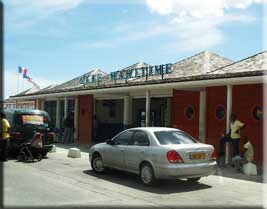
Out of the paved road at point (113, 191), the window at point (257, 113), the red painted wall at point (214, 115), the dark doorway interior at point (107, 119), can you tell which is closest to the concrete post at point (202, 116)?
the red painted wall at point (214, 115)

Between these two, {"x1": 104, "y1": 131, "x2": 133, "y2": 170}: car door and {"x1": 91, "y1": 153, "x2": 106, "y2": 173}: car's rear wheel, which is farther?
{"x1": 91, "y1": 153, "x2": 106, "y2": 173}: car's rear wheel

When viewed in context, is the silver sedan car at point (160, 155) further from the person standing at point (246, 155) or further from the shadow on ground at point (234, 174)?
the person standing at point (246, 155)

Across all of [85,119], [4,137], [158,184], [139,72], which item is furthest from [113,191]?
[85,119]

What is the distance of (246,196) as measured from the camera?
9094 millimetres

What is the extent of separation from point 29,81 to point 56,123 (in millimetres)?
15071

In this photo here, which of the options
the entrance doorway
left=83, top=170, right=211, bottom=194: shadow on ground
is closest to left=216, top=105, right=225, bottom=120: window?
the entrance doorway

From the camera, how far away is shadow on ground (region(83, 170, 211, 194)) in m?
9.78

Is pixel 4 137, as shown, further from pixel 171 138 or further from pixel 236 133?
pixel 236 133

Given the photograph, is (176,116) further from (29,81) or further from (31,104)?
(29,81)

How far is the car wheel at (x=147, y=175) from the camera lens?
10059 millimetres

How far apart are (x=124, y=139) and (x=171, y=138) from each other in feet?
5.18

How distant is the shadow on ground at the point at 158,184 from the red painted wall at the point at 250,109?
218 inches

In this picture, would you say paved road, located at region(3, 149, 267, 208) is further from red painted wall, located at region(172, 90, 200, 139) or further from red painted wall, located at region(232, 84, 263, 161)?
red painted wall, located at region(172, 90, 200, 139)

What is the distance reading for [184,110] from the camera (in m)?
18.9
